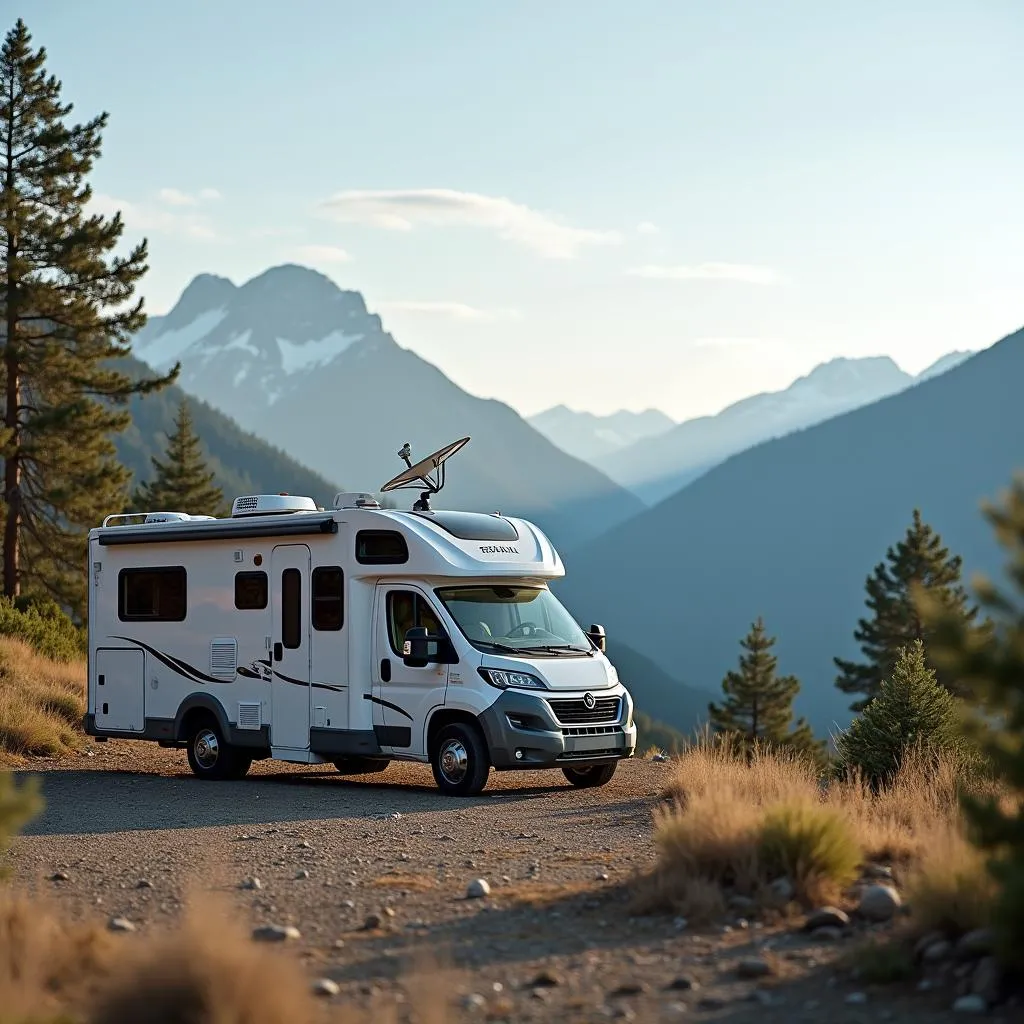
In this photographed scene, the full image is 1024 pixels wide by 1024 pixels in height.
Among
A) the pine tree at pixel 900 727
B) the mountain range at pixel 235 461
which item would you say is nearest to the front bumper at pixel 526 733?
the pine tree at pixel 900 727

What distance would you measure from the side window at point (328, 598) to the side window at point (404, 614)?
576 mm

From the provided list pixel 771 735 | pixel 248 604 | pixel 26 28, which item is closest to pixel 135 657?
pixel 248 604

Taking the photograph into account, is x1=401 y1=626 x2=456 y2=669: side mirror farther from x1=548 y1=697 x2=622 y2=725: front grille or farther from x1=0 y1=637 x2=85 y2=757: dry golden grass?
x1=0 y1=637 x2=85 y2=757: dry golden grass

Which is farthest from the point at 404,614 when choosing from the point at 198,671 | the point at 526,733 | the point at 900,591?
the point at 900,591

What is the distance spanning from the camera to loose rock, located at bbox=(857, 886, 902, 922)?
7516mm

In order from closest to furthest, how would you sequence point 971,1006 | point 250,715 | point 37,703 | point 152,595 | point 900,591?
point 971,1006 → point 250,715 → point 152,595 → point 37,703 → point 900,591

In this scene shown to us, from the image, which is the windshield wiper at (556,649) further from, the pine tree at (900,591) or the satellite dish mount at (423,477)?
the pine tree at (900,591)

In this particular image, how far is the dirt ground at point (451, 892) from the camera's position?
6.41 metres

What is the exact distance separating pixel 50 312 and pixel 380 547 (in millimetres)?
19935

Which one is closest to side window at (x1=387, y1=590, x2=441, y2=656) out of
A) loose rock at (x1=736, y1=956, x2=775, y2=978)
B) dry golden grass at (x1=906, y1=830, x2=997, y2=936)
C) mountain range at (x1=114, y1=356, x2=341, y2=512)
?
dry golden grass at (x1=906, y1=830, x2=997, y2=936)

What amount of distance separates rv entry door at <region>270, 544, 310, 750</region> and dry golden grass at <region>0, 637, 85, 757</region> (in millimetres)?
4135

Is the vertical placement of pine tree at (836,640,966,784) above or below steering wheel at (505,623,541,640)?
below

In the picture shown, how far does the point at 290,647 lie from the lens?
16.1 m

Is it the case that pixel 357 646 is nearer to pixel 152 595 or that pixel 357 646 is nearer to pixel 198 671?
pixel 198 671
